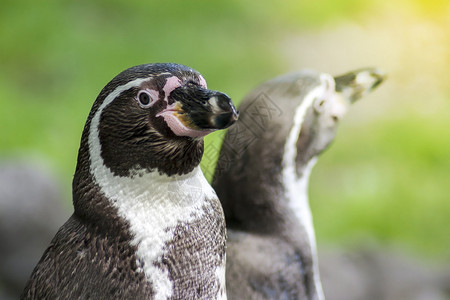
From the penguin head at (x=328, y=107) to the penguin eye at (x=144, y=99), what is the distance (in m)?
0.42

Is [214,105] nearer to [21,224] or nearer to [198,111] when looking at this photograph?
[198,111]

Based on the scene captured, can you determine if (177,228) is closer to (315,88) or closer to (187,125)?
(187,125)

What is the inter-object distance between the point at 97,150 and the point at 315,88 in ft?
1.48

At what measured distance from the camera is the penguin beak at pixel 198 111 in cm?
68

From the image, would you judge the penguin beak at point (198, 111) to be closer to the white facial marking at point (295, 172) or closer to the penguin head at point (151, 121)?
the penguin head at point (151, 121)

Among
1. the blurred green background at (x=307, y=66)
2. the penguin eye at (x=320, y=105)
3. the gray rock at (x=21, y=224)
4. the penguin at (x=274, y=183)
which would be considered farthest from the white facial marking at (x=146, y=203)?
the blurred green background at (x=307, y=66)

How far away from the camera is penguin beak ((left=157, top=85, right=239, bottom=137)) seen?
68cm

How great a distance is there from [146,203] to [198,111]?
11 centimetres

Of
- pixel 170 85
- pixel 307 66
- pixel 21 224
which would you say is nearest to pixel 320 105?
pixel 170 85

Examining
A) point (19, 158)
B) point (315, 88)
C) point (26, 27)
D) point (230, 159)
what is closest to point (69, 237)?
point (230, 159)

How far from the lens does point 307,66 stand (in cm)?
295

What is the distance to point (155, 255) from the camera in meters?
0.73

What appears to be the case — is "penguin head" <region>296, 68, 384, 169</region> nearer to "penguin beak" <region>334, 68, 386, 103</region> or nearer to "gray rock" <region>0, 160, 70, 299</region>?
"penguin beak" <region>334, 68, 386, 103</region>

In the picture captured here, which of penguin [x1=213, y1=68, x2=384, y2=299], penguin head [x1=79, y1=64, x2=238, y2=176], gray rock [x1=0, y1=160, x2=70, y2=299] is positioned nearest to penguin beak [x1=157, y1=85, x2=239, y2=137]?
penguin head [x1=79, y1=64, x2=238, y2=176]
